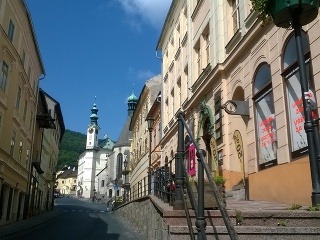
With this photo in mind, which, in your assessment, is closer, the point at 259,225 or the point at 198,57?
the point at 259,225

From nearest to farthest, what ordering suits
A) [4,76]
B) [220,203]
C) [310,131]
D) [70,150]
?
[220,203], [310,131], [4,76], [70,150]

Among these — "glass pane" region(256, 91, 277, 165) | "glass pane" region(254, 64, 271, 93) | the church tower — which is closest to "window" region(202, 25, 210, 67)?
"glass pane" region(254, 64, 271, 93)

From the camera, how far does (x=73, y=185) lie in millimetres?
150000

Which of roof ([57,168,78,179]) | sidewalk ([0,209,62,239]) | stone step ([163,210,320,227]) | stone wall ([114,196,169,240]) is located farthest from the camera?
roof ([57,168,78,179])

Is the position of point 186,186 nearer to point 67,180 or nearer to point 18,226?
point 18,226

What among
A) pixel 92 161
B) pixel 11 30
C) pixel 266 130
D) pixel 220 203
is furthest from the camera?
pixel 92 161

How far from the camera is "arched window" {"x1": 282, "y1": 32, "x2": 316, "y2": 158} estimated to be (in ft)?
31.9

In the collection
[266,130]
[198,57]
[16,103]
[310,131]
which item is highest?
[198,57]

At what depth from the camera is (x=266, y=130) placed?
1198 centimetres

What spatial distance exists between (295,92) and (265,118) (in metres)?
2.01

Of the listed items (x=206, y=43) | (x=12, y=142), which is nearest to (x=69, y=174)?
(x=12, y=142)

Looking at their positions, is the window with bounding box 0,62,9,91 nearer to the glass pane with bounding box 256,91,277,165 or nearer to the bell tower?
the glass pane with bounding box 256,91,277,165

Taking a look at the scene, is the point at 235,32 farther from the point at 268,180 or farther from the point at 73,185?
Result: the point at 73,185

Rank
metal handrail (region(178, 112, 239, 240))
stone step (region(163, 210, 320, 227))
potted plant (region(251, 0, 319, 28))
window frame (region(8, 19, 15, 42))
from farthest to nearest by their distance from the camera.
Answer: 1. window frame (region(8, 19, 15, 42))
2. potted plant (region(251, 0, 319, 28))
3. stone step (region(163, 210, 320, 227))
4. metal handrail (region(178, 112, 239, 240))
